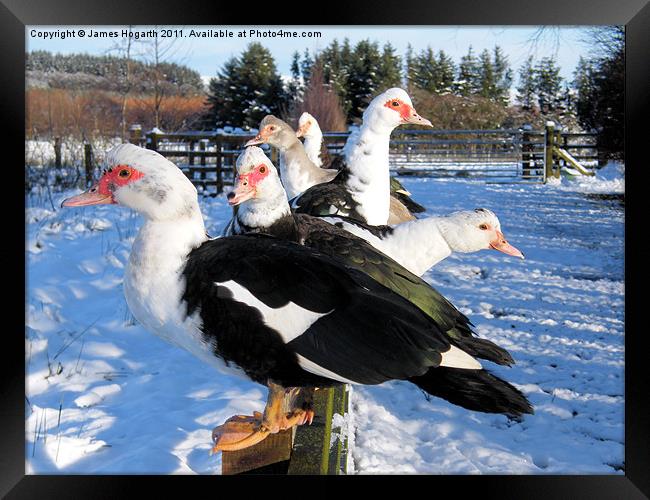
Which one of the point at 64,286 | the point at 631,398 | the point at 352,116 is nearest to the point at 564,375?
the point at 631,398

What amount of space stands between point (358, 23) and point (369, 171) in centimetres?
134

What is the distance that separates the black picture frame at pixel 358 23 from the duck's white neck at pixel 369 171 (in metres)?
1.31

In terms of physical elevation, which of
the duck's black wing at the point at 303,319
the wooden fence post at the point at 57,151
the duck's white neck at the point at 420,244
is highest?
the wooden fence post at the point at 57,151

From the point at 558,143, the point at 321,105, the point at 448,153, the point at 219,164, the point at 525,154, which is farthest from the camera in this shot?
the point at 525,154

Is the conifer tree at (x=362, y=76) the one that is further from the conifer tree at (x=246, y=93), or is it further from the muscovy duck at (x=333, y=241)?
the muscovy duck at (x=333, y=241)

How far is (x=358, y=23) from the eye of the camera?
1836 millimetres

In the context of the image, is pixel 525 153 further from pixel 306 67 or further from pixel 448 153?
pixel 306 67

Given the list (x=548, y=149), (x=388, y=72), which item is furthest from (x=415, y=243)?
(x=548, y=149)

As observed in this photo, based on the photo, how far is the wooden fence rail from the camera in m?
8.41

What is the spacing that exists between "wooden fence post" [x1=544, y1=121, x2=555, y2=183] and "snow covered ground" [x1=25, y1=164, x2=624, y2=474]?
13.6 ft

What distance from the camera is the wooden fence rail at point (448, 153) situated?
841 cm

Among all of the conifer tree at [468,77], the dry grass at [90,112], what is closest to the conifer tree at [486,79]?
the conifer tree at [468,77]

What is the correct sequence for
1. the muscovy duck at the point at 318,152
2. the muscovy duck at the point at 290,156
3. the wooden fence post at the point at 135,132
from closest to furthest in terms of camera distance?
the muscovy duck at the point at 290,156, the muscovy duck at the point at 318,152, the wooden fence post at the point at 135,132

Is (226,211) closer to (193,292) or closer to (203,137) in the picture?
(203,137)
